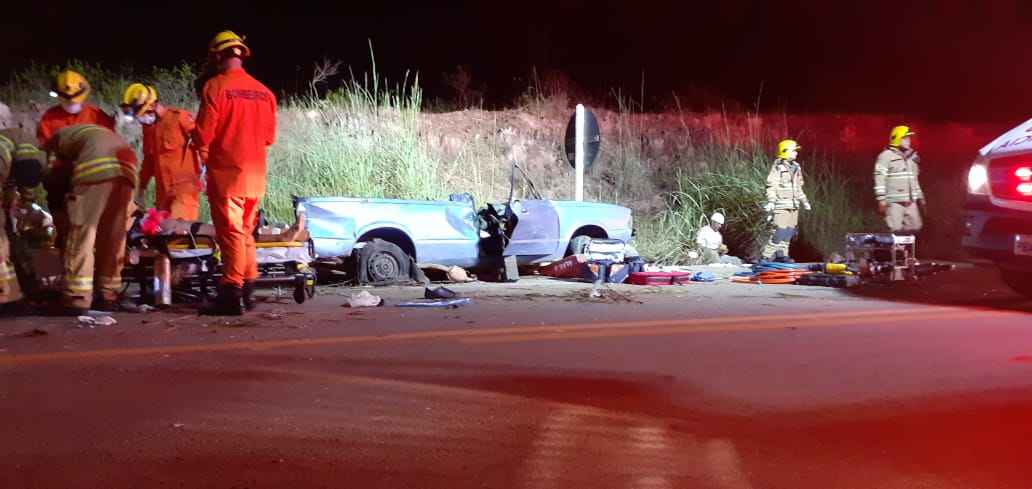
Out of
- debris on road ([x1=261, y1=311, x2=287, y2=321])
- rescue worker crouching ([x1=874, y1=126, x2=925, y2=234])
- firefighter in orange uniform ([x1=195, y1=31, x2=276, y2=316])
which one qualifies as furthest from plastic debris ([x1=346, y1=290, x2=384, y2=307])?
rescue worker crouching ([x1=874, y1=126, x2=925, y2=234])

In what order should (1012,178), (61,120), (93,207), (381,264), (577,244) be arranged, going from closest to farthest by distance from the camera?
(93,207), (61,120), (1012,178), (381,264), (577,244)

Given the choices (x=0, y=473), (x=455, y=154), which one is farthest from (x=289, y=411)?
(x=455, y=154)

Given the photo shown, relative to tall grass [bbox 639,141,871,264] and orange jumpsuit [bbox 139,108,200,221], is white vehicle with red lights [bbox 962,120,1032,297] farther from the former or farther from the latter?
orange jumpsuit [bbox 139,108,200,221]

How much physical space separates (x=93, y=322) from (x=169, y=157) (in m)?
2.35

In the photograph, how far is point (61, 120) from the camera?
8.62 metres

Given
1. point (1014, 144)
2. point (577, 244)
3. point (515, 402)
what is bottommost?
point (515, 402)

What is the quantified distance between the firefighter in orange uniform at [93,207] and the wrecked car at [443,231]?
8.87 ft

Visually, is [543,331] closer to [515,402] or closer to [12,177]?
[515,402]

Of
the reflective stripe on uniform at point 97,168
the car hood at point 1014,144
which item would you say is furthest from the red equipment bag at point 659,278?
the reflective stripe on uniform at point 97,168

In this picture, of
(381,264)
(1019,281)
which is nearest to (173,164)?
(381,264)

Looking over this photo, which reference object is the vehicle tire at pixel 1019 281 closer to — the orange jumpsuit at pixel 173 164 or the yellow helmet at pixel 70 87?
the orange jumpsuit at pixel 173 164

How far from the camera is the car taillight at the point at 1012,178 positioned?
8633mm

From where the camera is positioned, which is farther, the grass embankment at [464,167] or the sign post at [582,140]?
the grass embankment at [464,167]

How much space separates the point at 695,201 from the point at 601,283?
5395 mm
